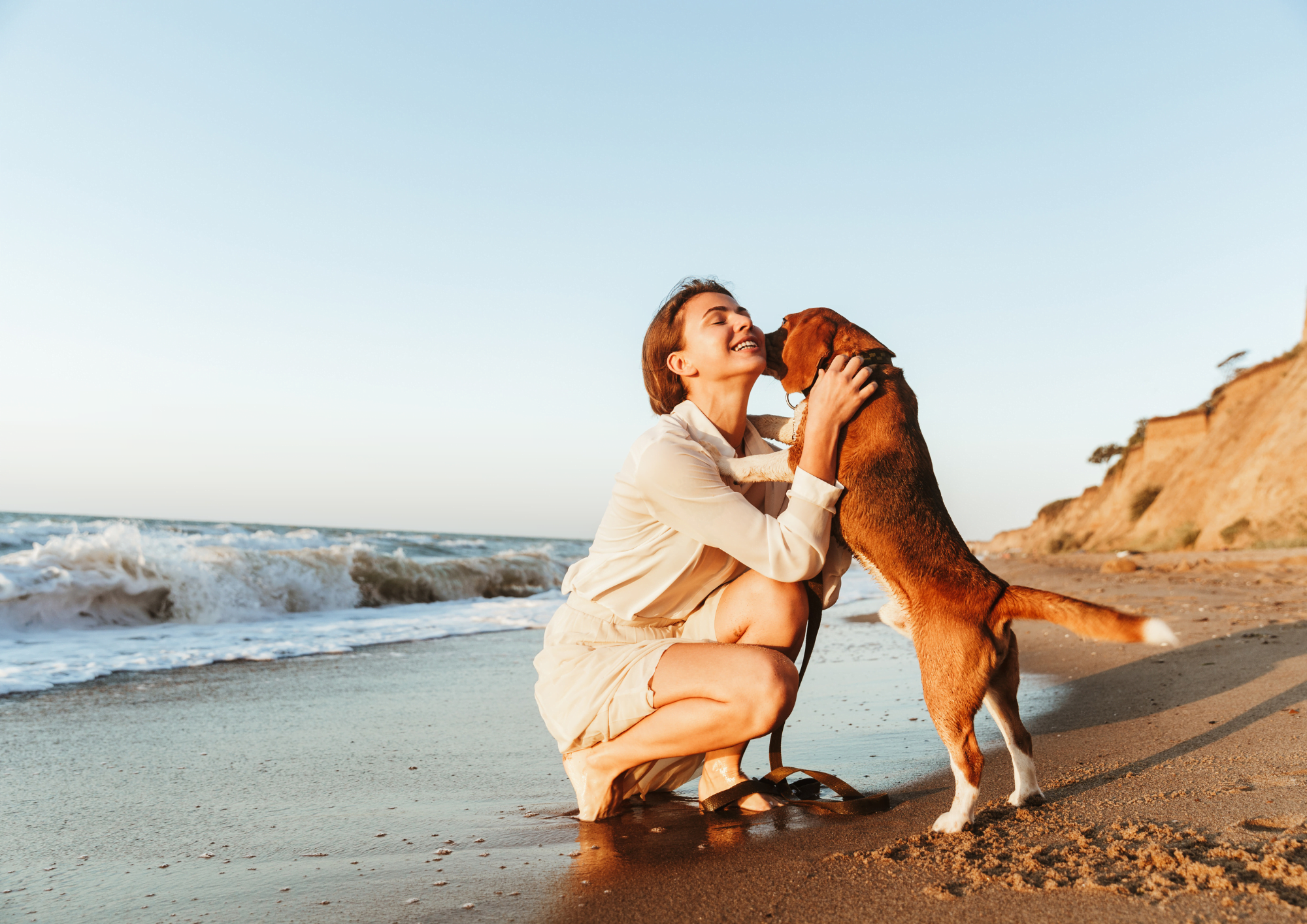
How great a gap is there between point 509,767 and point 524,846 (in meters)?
1.13

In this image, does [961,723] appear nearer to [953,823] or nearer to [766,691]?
[953,823]

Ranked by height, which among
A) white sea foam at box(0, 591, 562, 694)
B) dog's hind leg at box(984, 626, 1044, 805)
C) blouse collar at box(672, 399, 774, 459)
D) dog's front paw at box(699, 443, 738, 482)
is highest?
blouse collar at box(672, 399, 774, 459)

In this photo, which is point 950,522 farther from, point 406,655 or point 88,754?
point 406,655

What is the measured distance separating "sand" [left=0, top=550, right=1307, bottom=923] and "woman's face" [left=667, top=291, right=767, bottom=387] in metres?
1.54

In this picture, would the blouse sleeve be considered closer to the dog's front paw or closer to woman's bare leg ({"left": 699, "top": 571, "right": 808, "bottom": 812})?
woman's bare leg ({"left": 699, "top": 571, "right": 808, "bottom": 812})

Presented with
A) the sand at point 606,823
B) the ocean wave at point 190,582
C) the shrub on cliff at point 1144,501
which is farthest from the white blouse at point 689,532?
the shrub on cliff at point 1144,501

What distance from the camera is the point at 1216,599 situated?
7.54m

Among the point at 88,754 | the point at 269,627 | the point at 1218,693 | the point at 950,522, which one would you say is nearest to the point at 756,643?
the point at 950,522

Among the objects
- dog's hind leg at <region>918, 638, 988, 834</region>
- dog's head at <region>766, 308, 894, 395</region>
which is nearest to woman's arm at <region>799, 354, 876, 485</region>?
dog's head at <region>766, 308, 894, 395</region>

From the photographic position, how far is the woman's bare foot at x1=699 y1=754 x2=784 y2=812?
2797 mm

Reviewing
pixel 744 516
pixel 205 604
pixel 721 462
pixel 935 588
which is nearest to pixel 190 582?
pixel 205 604

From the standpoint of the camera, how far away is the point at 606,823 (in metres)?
2.76

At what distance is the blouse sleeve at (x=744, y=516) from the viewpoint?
2639 mm

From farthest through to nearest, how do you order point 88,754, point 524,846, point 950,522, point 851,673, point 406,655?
point 406,655, point 851,673, point 88,754, point 950,522, point 524,846
